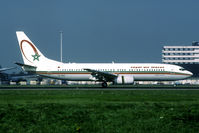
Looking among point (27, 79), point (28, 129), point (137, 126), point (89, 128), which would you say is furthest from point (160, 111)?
point (27, 79)

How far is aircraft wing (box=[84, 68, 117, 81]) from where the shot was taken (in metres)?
55.6

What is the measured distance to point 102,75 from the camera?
186 feet

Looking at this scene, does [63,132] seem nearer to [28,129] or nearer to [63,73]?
[28,129]

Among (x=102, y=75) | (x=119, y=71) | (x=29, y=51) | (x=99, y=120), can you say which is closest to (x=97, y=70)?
(x=102, y=75)

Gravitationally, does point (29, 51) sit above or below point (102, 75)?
above

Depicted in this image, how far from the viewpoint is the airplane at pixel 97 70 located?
5734 cm

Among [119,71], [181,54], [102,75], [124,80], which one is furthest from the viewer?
[181,54]

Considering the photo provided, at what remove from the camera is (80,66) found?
193 ft

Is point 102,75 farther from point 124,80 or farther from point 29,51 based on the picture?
point 29,51

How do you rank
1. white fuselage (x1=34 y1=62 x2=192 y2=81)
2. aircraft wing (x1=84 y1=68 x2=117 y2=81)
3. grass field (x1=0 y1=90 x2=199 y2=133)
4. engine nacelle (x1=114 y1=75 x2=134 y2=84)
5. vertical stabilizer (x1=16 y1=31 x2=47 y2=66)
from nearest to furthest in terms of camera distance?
grass field (x1=0 y1=90 x2=199 y2=133)
aircraft wing (x1=84 y1=68 x2=117 y2=81)
engine nacelle (x1=114 y1=75 x2=134 y2=84)
white fuselage (x1=34 y1=62 x2=192 y2=81)
vertical stabilizer (x1=16 y1=31 x2=47 y2=66)

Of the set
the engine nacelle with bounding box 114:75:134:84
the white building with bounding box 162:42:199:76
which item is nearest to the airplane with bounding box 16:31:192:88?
the engine nacelle with bounding box 114:75:134:84

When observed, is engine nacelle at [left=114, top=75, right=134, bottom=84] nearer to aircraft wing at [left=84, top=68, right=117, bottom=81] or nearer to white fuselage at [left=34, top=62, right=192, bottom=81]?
aircraft wing at [left=84, top=68, right=117, bottom=81]

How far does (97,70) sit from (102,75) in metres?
2.00

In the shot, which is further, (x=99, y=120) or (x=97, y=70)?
(x=97, y=70)
